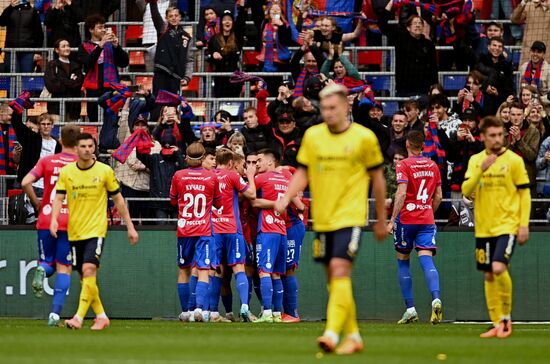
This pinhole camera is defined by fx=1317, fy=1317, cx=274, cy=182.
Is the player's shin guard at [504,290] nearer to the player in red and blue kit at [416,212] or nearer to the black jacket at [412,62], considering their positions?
the player in red and blue kit at [416,212]

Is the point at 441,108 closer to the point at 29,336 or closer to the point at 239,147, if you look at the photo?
the point at 239,147

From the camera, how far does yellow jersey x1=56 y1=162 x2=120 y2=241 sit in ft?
50.1

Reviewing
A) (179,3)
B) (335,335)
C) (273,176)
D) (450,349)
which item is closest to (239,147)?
(273,176)

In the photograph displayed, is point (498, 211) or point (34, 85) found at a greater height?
point (34, 85)

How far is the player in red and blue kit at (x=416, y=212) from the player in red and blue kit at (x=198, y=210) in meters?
2.62

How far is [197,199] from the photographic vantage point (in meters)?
18.8

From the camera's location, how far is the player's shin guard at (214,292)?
19.4 m

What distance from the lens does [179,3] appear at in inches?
1067

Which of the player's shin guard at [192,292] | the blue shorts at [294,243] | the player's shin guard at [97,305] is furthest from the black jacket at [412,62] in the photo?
the player's shin guard at [97,305]

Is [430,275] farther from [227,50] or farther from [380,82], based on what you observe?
[227,50]

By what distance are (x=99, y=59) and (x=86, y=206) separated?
934cm

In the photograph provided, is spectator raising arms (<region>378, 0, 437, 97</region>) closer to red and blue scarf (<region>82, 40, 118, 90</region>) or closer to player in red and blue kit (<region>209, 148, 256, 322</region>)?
red and blue scarf (<region>82, 40, 118, 90</region>)

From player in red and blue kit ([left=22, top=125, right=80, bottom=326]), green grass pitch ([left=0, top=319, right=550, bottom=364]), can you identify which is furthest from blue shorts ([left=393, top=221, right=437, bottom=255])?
player in red and blue kit ([left=22, top=125, right=80, bottom=326])

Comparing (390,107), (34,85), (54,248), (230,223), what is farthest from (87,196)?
(34,85)
